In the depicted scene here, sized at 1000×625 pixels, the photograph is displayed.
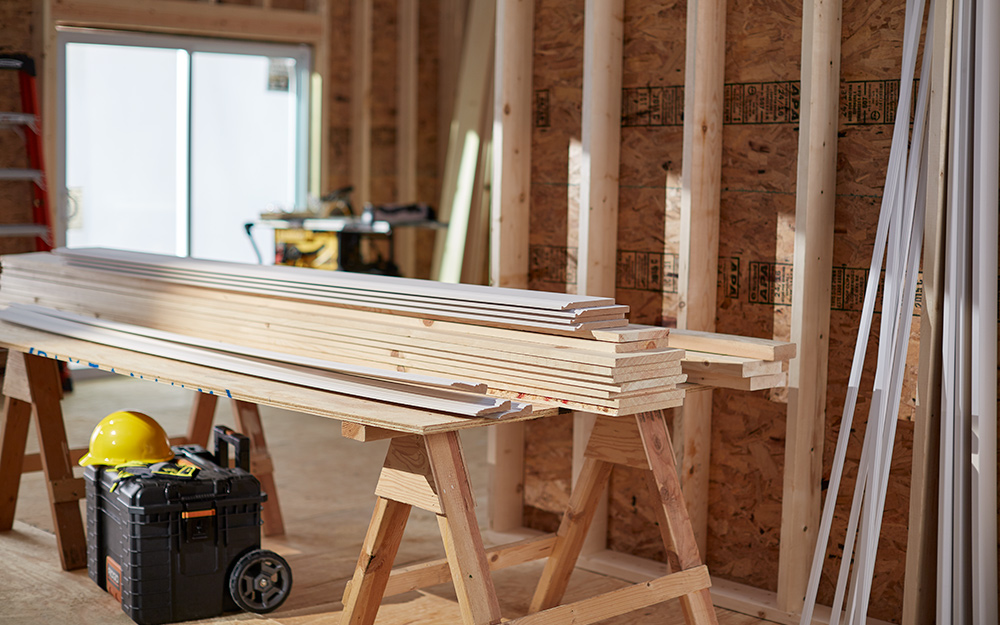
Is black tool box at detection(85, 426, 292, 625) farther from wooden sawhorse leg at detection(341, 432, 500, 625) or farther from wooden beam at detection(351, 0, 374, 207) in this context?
wooden beam at detection(351, 0, 374, 207)

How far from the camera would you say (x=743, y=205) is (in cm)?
364

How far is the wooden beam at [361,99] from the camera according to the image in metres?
8.66

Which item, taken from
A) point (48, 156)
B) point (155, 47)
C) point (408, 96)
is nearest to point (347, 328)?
point (48, 156)

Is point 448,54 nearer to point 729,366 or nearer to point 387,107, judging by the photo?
point 387,107

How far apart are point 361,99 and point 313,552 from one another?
18.0 ft

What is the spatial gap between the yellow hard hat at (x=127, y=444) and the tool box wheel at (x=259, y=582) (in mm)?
493

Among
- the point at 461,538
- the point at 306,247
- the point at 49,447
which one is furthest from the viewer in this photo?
the point at 306,247

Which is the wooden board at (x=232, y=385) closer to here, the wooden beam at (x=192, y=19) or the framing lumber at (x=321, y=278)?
the framing lumber at (x=321, y=278)

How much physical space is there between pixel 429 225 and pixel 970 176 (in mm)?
4467

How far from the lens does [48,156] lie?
7270 mm

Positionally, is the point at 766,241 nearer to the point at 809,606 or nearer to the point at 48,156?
the point at 809,606

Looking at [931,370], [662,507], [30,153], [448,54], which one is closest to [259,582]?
[662,507]

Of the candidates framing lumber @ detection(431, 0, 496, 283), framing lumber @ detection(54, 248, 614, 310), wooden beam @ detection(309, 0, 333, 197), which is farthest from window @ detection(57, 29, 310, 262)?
framing lumber @ detection(54, 248, 614, 310)

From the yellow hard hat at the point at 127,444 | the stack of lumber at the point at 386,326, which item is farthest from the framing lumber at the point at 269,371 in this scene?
the yellow hard hat at the point at 127,444
